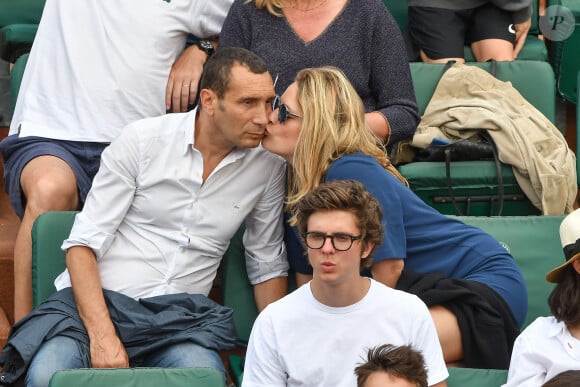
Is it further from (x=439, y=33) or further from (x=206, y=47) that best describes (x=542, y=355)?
(x=439, y=33)

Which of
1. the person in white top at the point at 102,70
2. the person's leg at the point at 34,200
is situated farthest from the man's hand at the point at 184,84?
the person's leg at the point at 34,200

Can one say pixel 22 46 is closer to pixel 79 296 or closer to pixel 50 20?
pixel 50 20

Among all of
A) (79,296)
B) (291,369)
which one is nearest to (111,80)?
(79,296)

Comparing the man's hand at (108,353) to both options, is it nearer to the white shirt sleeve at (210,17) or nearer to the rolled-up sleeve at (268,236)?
the rolled-up sleeve at (268,236)

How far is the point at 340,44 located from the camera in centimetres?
413

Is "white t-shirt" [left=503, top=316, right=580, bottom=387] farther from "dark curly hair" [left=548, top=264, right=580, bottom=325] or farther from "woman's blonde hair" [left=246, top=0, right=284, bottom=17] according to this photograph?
"woman's blonde hair" [left=246, top=0, right=284, bottom=17]

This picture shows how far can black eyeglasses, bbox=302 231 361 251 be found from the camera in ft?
9.36

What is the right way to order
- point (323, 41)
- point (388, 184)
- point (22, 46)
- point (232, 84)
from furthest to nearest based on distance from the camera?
1. point (22, 46)
2. point (323, 41)
3. point (232, 84)
4. point (388, 184)

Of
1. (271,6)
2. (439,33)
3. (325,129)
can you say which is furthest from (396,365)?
(439,33)

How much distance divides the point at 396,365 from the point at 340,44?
1.84 m

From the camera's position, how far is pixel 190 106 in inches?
171

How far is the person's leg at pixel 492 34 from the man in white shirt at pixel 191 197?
1.70 meters

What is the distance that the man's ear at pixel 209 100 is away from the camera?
361 centimetres

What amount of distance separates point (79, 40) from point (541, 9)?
2443 millimetres
